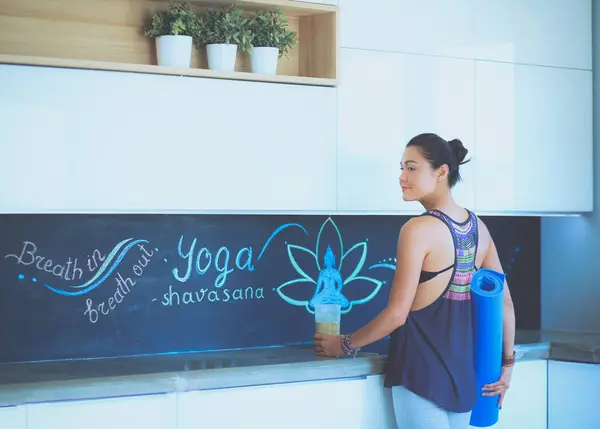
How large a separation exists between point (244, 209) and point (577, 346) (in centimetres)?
125

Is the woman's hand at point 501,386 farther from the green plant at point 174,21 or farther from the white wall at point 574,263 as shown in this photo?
the green plant at point 174,21

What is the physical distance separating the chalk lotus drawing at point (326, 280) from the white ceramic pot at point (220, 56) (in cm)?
73

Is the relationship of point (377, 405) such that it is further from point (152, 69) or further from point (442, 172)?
point (152, 69)

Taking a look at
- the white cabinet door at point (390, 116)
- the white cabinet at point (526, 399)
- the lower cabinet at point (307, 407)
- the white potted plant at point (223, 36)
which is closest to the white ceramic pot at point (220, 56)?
the white potted plant at point (223, 36)

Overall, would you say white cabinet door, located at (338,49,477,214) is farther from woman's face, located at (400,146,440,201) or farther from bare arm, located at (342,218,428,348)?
bare arm, located at (342,218,428,348)

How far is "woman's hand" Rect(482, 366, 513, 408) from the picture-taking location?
2953 mm

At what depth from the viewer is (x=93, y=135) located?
2.78 metres

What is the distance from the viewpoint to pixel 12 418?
2.48 m

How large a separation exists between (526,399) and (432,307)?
70 cm

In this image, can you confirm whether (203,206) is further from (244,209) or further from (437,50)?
(437,50)

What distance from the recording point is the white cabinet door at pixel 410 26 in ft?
10.4

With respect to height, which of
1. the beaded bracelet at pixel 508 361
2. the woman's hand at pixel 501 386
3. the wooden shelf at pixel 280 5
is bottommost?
the woman's hand at pixel 501 386

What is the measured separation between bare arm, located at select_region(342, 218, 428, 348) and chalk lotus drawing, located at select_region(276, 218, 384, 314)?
2.17 feet

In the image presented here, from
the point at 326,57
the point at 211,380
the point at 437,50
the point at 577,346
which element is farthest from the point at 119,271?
the point at 577,346
